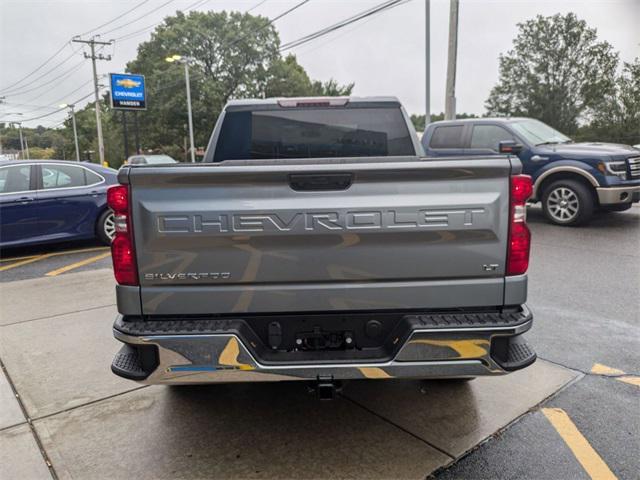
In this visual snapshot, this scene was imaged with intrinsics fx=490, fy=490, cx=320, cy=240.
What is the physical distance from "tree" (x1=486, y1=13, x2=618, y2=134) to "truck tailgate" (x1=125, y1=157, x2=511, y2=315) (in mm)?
48079

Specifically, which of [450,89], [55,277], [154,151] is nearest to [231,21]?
[154,151]

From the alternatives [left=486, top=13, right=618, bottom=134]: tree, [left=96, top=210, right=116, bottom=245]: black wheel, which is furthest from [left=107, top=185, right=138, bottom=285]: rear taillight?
[left=486, top=13, right=618, bottom=134]: tree

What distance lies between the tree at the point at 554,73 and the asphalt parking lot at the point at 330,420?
46.9 metres

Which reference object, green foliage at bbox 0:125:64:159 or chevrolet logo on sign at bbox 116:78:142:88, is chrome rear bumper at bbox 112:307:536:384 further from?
green foliage at bbox 0:125:64:159

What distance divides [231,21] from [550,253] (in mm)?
45153

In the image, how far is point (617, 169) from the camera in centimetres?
839

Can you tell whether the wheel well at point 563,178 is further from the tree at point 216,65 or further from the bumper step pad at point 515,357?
the tree at point 216,65

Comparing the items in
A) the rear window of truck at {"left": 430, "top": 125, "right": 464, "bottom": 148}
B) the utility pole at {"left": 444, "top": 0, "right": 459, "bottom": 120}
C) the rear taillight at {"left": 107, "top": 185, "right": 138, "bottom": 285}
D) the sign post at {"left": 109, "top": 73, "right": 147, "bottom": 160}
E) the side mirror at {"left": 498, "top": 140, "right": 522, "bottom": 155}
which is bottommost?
the rear taillight at {"left": 107, "top": 185, "right": 138, "bottom": 285}

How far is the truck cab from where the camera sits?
8.41 metres

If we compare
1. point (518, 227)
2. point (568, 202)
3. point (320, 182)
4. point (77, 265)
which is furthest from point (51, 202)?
point (568, 202)

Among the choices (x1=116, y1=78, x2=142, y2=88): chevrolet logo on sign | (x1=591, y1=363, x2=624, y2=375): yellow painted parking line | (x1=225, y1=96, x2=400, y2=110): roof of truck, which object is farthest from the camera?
(x1=116, y1=78, x2=142, y2=88): chevrolet logo on sign

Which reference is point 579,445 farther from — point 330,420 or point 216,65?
point 216,65

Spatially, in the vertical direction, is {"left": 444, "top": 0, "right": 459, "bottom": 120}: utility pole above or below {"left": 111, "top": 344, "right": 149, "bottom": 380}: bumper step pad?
above

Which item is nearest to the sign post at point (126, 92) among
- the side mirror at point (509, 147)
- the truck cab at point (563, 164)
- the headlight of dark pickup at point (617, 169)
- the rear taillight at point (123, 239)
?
the truck cab at point (563, 164)
